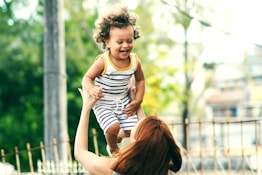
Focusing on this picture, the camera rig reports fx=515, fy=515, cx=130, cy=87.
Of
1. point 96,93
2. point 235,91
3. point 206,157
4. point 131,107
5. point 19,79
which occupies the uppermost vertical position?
point 96,93

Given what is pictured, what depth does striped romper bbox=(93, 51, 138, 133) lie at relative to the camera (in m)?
2.76

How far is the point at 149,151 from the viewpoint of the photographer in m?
2.17

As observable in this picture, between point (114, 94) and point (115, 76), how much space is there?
122 millimetres

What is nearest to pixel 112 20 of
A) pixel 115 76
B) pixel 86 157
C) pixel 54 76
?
pixel 115 76

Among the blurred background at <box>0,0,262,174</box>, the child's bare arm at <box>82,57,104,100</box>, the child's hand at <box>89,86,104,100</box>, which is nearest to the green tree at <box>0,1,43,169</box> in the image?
the blurred background at <box>0,0,262,174</box>

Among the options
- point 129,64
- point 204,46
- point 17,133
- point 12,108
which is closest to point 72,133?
point 17,133

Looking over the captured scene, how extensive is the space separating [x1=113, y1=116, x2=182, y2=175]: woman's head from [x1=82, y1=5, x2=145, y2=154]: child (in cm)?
48

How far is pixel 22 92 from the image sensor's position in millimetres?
13992

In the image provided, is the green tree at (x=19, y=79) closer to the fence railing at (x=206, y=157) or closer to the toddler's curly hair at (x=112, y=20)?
the fence railing at (x=206, y=157)

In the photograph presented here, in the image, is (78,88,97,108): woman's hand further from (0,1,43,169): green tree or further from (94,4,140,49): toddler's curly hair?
(0,1,43,169): green tree

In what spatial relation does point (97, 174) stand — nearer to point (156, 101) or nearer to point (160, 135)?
point (160, 135)

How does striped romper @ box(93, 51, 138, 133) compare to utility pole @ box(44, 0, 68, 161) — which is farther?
utility pole @ box(44, 0, 68, 161)

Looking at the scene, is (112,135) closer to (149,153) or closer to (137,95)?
(137,95)

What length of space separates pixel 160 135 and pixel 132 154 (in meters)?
0.14
